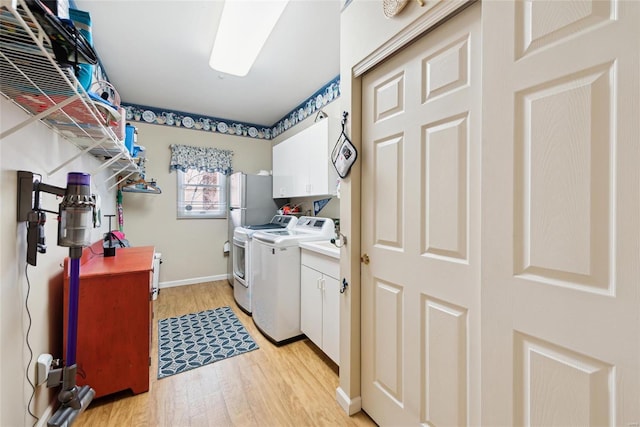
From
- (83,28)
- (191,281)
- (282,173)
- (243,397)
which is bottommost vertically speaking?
(243,397)

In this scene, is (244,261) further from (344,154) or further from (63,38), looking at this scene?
(63,38)

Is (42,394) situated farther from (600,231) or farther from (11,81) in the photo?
(600,231)

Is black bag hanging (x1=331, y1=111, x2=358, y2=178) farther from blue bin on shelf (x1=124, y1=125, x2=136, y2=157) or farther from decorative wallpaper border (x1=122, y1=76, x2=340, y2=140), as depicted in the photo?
blue bin on shelf (x1=124, y1=125, x2=136, y2=157)

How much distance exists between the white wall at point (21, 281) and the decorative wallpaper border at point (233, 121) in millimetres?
2384

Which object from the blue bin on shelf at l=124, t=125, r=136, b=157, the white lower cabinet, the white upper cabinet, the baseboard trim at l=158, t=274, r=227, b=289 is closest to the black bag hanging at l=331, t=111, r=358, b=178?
the white lower cabinet

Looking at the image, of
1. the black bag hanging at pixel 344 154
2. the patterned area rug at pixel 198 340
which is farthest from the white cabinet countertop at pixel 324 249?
the patterned area rug at pixel 198 340

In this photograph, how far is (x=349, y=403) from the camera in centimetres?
153

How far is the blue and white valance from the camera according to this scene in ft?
12.6

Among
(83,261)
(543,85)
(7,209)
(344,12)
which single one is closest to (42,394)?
(83,261)

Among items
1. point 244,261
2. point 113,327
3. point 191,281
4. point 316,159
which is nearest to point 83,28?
point 113,327

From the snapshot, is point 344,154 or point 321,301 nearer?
point 344,154

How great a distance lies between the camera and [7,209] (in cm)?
111

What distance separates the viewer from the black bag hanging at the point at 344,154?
148cm

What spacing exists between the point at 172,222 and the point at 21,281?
2842 mm
